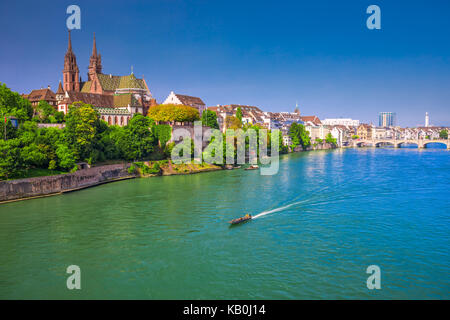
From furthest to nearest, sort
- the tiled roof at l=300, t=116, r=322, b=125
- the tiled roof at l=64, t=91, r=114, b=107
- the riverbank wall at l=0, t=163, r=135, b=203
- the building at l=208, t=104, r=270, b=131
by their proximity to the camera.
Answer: the tiled roof at l=300, t=116, r=322, b=125, the building at l=208, t=104, r=270, b=131, the tiled roof at l=64, t=91, r=114, b=107, the riverbank wall at l=0, t=163, r=135, b=203

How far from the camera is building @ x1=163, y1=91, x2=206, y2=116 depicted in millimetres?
95562

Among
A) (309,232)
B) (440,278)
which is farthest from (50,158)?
(440,278)

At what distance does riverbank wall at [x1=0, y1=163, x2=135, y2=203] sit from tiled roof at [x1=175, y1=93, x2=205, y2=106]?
158 feet

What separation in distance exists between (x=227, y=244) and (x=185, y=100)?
78518mm

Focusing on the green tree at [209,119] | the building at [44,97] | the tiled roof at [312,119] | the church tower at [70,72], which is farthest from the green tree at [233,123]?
the tiled roof at [312,119]

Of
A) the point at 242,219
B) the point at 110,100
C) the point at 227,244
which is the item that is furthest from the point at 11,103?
the point at 227,244

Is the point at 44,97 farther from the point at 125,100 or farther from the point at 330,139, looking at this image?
the point at 330,139

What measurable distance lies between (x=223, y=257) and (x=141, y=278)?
196 inches

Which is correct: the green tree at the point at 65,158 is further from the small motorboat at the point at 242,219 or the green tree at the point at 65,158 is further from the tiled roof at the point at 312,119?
the tiled roof at the point at 312,119

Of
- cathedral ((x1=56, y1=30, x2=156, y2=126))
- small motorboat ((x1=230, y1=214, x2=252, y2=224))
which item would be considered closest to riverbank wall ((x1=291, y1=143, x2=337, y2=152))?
cathedral ((x1=56, y1=30, x2=156, y2=126))
